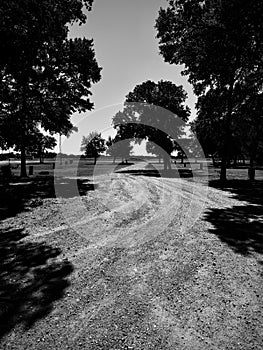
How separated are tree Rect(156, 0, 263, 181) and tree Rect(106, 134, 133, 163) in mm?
29290

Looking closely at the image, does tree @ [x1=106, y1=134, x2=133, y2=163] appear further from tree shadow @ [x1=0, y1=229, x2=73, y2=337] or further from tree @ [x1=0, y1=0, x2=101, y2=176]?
tree shadow @ [x1=0, y1=229, x2=73, y2=337]

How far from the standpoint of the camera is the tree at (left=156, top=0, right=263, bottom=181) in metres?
13.9

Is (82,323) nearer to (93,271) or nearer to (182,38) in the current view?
(93,271)

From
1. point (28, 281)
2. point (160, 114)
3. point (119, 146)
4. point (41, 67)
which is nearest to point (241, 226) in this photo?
point (28, 281)

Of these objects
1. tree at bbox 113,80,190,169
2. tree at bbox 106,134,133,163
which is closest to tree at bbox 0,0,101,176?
tree at bbox 113,80,190,169

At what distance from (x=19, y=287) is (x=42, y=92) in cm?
2163

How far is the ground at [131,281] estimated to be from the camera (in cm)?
322

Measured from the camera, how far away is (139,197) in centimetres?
1333

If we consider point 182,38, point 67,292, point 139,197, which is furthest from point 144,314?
A: point 182,38

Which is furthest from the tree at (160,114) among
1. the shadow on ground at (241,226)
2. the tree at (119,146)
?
the shadow on ground at (241,226)

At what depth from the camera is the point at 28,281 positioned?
181 inches

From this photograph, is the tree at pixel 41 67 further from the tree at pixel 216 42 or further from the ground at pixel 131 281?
the ground at pixel 131 281

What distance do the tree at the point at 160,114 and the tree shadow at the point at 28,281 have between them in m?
33.6

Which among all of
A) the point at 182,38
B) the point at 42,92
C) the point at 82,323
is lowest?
the point at 82,323
